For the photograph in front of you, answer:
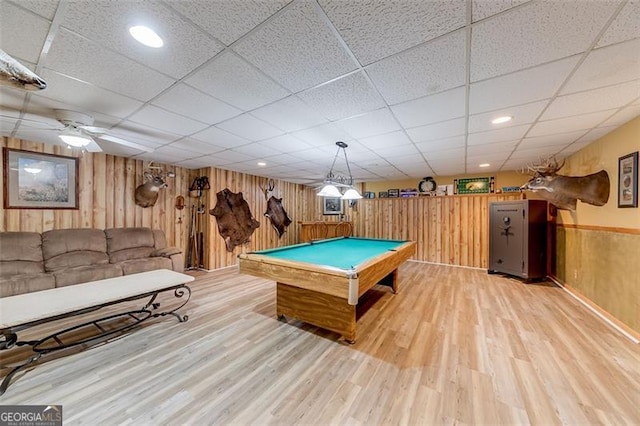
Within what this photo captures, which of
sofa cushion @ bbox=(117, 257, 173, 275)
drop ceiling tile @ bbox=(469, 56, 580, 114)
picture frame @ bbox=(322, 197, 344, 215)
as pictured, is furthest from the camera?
picture frame @ bbox=(322, 197, 344, 215)

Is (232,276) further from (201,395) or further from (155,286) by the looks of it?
(201,395)

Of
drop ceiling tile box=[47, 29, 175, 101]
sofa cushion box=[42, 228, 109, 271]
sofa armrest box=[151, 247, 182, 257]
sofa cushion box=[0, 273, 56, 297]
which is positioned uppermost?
drop ceiling tile box=[47, 29, 175, 101]

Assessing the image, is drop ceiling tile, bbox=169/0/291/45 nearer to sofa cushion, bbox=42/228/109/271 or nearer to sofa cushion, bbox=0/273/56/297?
sofa cushion, bbox=0/273/56/297

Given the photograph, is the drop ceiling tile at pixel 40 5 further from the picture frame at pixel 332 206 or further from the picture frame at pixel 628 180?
the picture frame at pixel 332 206

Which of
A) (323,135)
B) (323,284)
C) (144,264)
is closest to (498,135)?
(323,135)

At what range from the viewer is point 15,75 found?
1.10 metres

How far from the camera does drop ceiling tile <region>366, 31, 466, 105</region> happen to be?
145 cm

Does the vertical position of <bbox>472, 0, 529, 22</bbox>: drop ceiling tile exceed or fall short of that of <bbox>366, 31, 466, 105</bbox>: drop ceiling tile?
it falls short

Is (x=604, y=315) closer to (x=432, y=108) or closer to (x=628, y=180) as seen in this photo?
(x=628, y=180)

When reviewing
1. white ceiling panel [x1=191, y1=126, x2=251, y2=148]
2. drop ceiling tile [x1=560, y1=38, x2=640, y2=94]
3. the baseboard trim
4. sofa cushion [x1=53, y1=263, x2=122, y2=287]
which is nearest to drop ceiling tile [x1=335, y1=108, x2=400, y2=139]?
drop ceiling tile [x1=560, y1=38, x2=640, y2=94]

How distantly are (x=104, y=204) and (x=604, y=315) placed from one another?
7876 mm

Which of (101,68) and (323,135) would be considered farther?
(323,135)

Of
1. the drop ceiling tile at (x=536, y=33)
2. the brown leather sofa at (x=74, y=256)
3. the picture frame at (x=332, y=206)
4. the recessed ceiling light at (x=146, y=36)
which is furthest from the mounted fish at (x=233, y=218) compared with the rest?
the drop ceiling tile at (x=536, y=33)

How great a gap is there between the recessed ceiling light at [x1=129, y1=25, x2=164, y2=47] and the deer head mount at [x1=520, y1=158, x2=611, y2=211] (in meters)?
5.02
